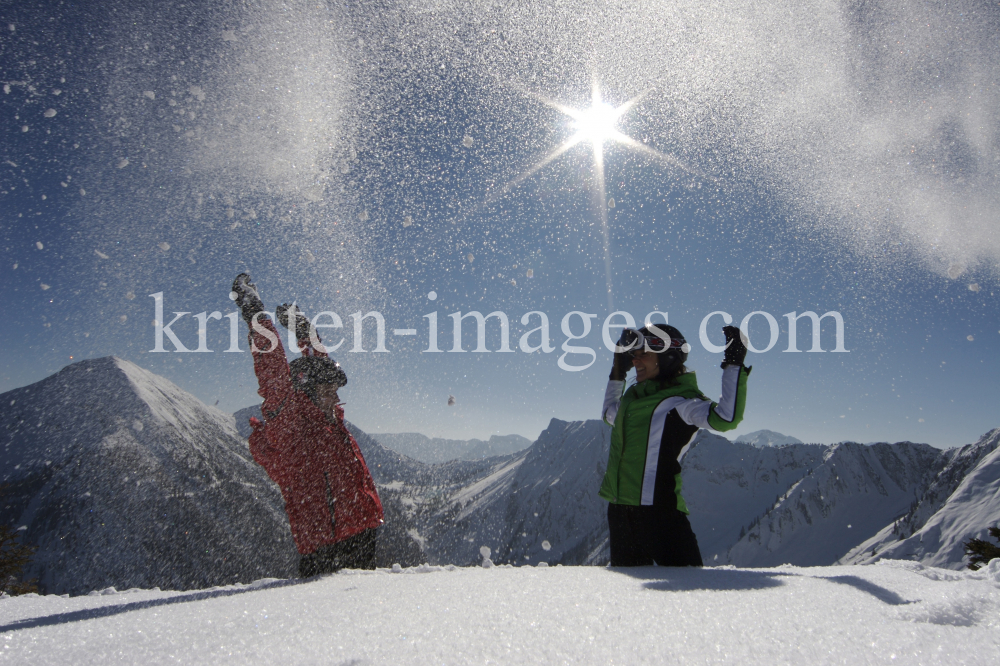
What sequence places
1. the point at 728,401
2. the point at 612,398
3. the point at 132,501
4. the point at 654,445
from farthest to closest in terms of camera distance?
the point at 132,501
the point at 612,398
the point at 654,445
the point at 728,401

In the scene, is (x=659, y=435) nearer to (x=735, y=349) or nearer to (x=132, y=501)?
(x=735, y=349)

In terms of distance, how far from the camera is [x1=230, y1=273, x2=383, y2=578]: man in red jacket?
3.85 meters

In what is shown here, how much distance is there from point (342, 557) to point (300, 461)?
917 mm

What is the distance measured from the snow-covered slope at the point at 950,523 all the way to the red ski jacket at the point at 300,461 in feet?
511

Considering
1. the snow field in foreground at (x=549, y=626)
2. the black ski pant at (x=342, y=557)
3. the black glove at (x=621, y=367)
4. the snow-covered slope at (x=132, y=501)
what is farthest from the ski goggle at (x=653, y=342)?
the snow-covered slope at (x=132, y=501)

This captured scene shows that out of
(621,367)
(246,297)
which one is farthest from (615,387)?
(246,297)

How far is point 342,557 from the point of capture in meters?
3.90

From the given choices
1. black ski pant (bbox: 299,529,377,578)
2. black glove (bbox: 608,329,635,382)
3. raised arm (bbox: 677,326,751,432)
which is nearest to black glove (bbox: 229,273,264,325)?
black ski pant (bbox: 299,529,377,578)

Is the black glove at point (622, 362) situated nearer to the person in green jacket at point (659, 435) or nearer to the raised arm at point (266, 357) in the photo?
the person in green jacket at point (659, 435)

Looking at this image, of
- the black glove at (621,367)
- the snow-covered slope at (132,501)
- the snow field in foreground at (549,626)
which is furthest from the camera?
the snow-covered slope at (132,501)

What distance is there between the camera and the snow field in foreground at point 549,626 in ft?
4.40

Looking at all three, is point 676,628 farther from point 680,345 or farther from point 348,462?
point 348,462

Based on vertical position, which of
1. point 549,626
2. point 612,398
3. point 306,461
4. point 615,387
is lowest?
point 549,626

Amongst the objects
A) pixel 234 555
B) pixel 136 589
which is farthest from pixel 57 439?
pixel 136 589
